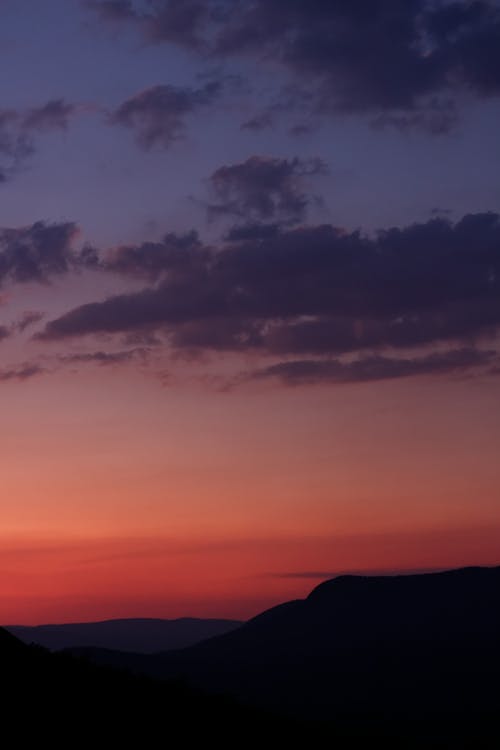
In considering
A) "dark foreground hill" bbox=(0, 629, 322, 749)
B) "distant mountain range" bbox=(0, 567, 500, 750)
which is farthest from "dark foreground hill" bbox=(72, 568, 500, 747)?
"dark foreground hill" bbox=(0, 629, 322, 749)

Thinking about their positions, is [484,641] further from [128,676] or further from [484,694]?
[128,676]

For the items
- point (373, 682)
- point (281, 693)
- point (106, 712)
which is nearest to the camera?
point (106, 712)

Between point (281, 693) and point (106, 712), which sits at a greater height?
point (106, 712)

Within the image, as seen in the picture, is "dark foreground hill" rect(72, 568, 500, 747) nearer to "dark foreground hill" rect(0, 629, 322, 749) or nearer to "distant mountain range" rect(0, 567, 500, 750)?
"distant mountain range" rect(0, 567, 500, 750)

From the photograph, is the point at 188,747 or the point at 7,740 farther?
Result: the point at 188,747

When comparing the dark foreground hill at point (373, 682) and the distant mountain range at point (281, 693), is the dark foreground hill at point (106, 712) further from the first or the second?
the dark foreground hill at point (373, 682)

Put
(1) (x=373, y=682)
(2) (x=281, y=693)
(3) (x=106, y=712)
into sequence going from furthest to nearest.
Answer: (1) (x=373, y=682), (2) (x=281, y=693), (3) (x=106, y=712)

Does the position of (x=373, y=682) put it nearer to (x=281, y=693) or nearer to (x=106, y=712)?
(x=281, y=693)

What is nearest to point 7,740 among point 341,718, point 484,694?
point 341,718

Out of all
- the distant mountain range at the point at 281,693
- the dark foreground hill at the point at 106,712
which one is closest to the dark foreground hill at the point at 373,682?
the distant mountain range at the point at 281,693

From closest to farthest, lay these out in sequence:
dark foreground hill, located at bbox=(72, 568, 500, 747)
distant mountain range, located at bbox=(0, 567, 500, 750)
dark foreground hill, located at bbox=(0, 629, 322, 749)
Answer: dark foreground hill, located at bbox=(0, 629, 322, 749)
distant mountain range, located at bbox=(0, 567, 500, 750)
dark foreground hill, located at bbox=(72, 568, 500, 747)

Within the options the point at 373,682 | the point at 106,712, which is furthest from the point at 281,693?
the point at 106,712

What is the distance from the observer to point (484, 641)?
652 ft

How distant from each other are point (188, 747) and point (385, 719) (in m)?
105
